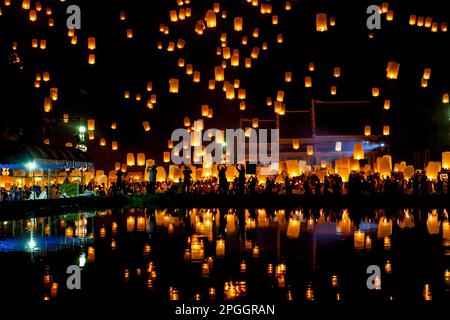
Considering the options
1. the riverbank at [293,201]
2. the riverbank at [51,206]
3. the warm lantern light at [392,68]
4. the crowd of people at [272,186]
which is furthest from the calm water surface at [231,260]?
the warm lantern light at [392,68]

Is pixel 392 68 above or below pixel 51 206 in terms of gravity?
above

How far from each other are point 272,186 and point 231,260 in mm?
19821

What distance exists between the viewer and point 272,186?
29.3m

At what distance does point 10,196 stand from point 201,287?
60.4 ft

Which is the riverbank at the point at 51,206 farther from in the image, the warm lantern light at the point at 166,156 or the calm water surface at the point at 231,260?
the warm lantern light at the point at 166,156

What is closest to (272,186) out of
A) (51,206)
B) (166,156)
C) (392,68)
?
(392,68)

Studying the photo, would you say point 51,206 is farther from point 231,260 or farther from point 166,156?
point 166,156

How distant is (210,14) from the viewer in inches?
1141

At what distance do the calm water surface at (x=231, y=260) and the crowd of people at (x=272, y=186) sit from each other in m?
9.63

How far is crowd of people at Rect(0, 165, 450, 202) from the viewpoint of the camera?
25641 mm

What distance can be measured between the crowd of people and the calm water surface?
9630 mm

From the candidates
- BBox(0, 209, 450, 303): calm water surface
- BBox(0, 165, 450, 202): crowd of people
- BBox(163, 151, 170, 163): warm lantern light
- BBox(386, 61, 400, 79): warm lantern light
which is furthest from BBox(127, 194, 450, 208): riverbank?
BBox(163, 151, 170, 163): warm lantern light

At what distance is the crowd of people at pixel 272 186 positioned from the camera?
2564 cm
